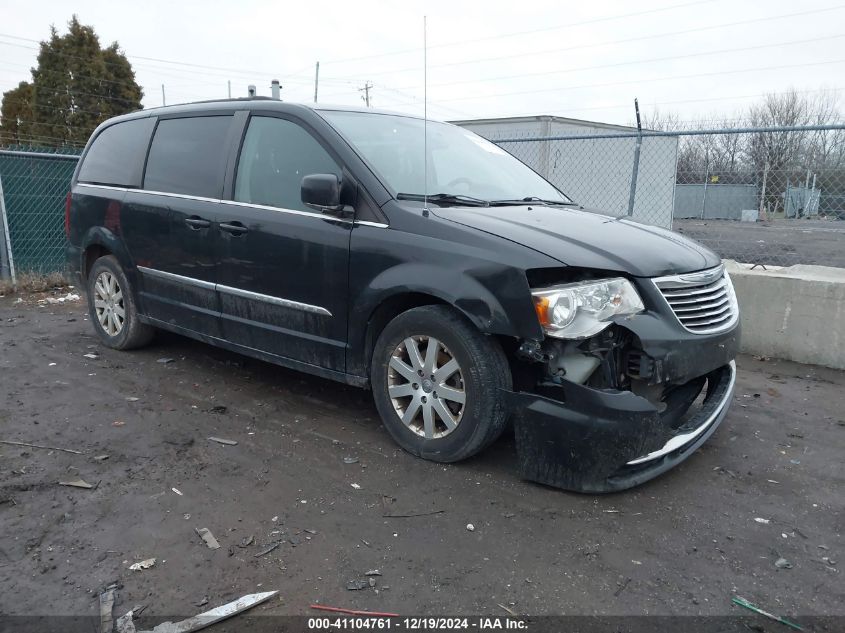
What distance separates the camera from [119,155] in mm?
5488

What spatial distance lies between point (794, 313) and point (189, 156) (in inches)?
194

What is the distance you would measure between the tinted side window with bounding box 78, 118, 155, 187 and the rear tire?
2.18ft

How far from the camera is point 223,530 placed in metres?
2.97

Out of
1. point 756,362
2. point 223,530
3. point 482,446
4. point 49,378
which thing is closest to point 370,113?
point 482,446

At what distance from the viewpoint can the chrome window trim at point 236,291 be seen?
156 inches

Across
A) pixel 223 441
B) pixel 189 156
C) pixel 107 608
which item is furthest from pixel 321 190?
pixel 107 608

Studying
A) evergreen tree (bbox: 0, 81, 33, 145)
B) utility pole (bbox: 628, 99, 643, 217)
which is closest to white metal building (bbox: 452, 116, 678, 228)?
utility pole (bbox: 628, 99, 643, 217)

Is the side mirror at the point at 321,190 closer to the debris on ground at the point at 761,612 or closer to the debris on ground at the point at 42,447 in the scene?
the debris on ground at the point at 42,447

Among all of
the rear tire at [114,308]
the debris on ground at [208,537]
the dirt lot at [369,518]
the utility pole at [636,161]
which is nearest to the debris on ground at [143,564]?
the dirt lot at [369,518]

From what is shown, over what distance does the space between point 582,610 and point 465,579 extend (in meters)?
0.45

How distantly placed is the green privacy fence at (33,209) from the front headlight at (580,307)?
8208 millimetres

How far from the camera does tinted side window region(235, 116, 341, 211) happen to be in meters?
4.03

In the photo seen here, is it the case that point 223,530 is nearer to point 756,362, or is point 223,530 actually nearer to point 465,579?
point 465,579

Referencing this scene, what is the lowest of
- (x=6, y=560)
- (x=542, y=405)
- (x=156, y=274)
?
(x=6, y=560)
